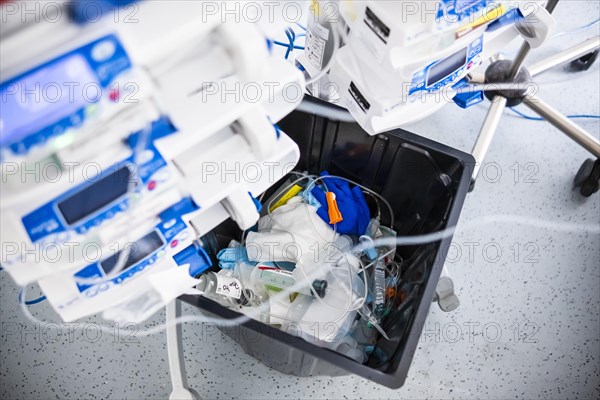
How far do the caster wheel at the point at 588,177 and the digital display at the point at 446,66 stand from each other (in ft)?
2.16

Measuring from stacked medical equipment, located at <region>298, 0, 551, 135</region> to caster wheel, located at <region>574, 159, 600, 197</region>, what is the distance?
544 millimetres

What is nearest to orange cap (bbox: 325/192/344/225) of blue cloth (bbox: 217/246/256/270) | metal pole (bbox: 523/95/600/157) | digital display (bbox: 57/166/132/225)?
blue cloth (bbox: 217/246/256/270)

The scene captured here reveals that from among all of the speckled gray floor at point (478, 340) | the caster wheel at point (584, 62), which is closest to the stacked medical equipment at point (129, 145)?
the speckled gray floor at point (478, 340)

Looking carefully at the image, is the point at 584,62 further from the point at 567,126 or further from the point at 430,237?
the point at 430,237

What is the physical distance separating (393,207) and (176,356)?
1.89 feet

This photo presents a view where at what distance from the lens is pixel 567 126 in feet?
4.54

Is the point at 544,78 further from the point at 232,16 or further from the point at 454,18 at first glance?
the point at 232,16

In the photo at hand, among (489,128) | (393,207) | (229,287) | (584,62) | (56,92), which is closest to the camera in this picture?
(56,92)

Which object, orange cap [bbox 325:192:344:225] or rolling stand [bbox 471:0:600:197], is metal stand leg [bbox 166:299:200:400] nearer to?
orange cap [bbox 325:192:344:225]

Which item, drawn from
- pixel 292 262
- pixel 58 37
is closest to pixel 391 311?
pixel 292 262

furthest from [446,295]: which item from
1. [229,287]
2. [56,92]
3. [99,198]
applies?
[56,92]

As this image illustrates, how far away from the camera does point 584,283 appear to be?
4.44 ft

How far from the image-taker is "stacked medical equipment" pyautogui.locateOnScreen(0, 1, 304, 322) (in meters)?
0.52

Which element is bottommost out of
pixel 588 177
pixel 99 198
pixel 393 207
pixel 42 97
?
pixel 588 177
